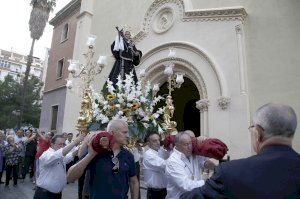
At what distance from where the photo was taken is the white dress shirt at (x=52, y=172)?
14.8 feet

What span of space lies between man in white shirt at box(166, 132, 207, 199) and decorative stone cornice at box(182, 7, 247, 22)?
756 cm

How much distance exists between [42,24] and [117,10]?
1093 centimetres

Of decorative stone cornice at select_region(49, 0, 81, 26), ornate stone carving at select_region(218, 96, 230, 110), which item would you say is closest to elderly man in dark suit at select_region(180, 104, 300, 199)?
ornate stone carving at select_region(218, 96, 230, 110)

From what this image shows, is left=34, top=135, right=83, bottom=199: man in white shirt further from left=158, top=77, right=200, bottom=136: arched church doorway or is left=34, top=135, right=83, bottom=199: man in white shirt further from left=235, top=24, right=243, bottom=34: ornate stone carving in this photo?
left=158, top=77, right=200, bottom=136: arched church doorway

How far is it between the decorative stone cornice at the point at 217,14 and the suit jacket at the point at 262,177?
9202 mm

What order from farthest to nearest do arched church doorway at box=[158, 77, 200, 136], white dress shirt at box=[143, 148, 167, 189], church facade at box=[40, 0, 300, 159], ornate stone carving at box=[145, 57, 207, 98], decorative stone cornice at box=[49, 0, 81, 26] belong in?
decorative stone cornice at box=[49, 0, 81, 26]
arched church doorway at box=[158, 77, 200, 136]
ornate stone carving at box=[145, 57, 207, 98]
church facade at box=[40, 0, 300, 159]
white dress shirt at box=[143, 148, 167, 189]

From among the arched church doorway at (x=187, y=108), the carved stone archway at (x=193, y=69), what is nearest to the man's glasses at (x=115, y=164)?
the carved stone archway at (x=193, y=69)

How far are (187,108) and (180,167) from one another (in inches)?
497

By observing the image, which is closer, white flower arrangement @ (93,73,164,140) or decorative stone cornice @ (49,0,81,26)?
white flower arrangement @ (93,73,164,140)

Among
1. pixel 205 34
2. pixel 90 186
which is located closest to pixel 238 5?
pixel 205 34

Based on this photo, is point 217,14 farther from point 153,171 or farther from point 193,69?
point 153,171

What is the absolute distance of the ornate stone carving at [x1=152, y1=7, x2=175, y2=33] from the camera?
12196 mm

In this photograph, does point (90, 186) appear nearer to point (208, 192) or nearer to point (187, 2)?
point (208, 192)

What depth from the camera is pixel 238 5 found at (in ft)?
34.5
